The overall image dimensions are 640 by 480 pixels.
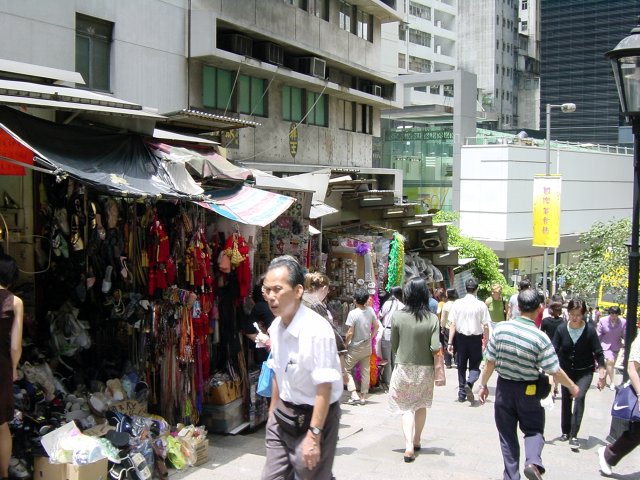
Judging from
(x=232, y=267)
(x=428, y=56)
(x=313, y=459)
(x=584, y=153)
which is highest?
(x=428, y=56)

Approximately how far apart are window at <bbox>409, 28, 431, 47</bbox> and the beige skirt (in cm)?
6304

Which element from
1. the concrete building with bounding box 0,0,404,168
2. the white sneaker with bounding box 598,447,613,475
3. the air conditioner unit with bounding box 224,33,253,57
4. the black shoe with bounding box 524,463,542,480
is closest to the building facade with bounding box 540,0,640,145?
the concrete building with bounding box 0,0,404,168

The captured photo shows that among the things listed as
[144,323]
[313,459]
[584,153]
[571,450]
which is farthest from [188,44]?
[584,153]

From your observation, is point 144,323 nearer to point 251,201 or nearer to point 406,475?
point 251,201

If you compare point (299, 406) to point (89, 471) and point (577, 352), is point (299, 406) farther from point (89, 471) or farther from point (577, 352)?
point (577, 352)

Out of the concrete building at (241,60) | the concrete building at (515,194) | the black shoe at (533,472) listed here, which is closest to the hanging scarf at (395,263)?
the concrete building at (241,60)

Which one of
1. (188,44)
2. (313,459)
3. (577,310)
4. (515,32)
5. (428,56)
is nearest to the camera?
(313,459)

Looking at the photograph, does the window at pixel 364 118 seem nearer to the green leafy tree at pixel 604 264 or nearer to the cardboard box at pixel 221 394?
the green leafy tree at pixel 604 264

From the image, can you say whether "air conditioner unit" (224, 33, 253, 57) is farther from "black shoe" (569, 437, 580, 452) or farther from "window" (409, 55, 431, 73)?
"window" (409, 55, 431, 73)

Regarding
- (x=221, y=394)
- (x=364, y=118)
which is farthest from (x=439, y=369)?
(x=364, y=118)

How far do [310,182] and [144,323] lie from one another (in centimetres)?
481

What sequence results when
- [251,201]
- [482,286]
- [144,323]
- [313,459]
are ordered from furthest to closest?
1. [482,286]
2. [251,201]
3. [144,323]
4. [313,459]

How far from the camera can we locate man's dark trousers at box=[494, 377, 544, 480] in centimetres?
576

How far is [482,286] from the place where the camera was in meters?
23.8
